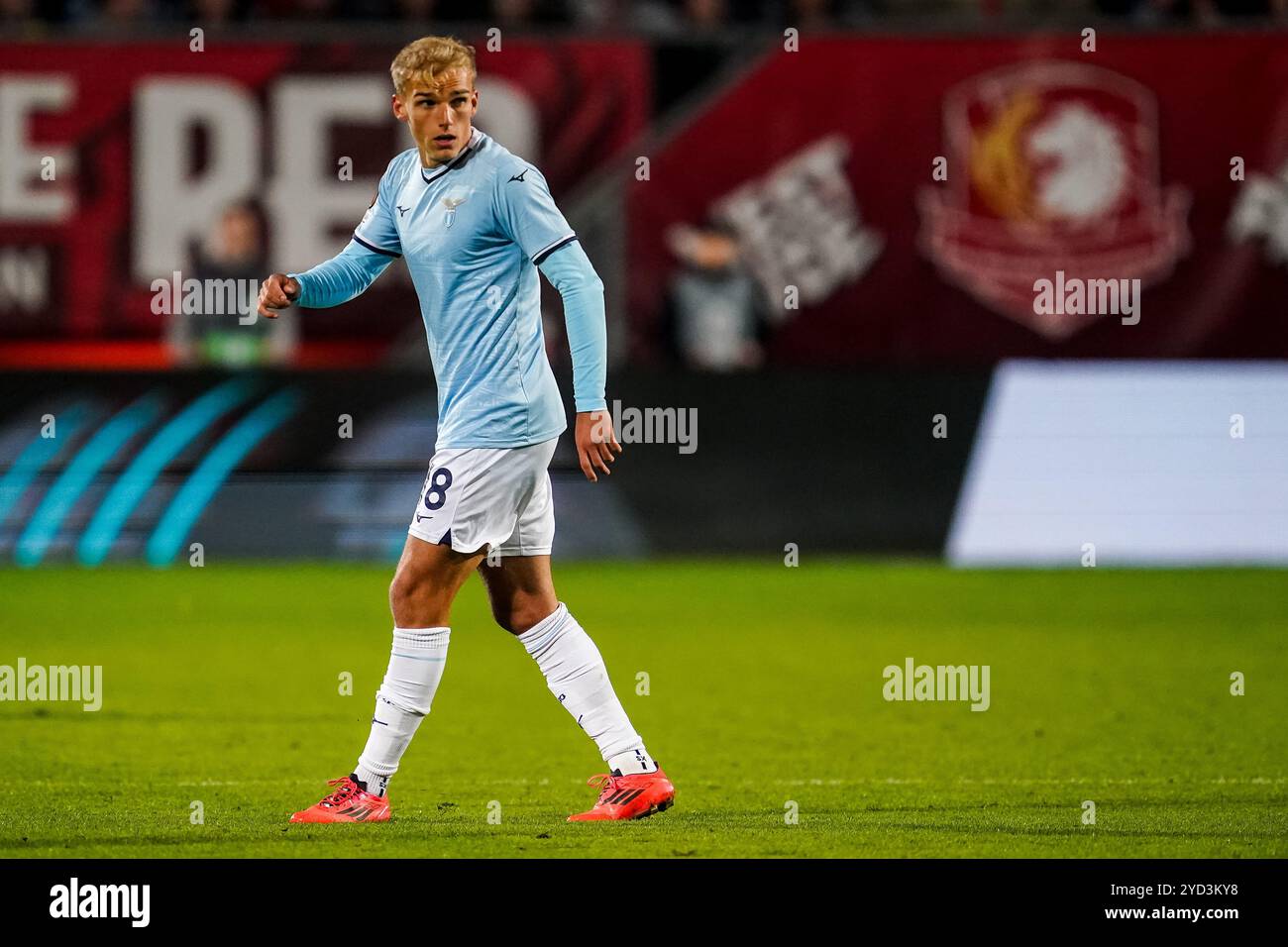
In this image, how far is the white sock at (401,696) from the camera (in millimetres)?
6344

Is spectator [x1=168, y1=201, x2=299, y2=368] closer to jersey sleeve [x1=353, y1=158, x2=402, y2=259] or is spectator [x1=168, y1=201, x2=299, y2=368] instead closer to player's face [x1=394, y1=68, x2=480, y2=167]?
jersey sleeve [x1=353, y1=158, x2=402, y2=259]

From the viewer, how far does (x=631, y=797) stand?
6441 millimetres

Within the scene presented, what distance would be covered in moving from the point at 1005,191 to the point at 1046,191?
1.10ft

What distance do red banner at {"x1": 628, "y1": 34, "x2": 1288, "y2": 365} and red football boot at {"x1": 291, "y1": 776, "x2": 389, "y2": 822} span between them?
1052 cm

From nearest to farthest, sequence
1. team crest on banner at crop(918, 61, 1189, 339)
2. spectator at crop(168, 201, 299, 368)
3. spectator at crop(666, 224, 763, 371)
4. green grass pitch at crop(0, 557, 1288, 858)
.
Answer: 1. green grass pitch at crop(0, 557, 1288, 858)
2. spectator at crop(168, 201, 299, 368)
3. spectator at crop(666, 224, 763, 371)
4. team crest on banner at crop(918, 61, 1189, 339)

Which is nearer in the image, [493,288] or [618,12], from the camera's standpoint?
[493,288]

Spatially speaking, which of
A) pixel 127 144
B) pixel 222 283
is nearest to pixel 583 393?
pixel 222 283

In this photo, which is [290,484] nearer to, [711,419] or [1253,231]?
[711,419]

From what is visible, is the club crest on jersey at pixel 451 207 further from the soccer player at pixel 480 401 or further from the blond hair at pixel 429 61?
the blond hair at pixel 429 61

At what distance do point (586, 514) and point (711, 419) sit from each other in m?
1.08

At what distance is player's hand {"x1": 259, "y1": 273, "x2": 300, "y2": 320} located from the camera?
6289mm

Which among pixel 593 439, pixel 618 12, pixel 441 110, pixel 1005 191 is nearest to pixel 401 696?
pixel 593 439

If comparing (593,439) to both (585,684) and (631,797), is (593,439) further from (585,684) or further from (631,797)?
(631,797)

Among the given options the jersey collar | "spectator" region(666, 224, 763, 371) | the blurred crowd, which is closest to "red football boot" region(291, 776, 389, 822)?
the jersey collar
